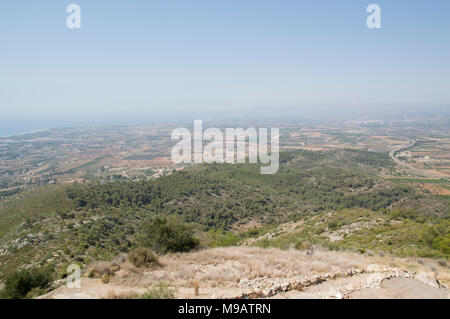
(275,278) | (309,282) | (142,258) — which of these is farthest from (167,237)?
(309,282)

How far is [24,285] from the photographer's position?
7.94 metres

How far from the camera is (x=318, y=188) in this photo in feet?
159

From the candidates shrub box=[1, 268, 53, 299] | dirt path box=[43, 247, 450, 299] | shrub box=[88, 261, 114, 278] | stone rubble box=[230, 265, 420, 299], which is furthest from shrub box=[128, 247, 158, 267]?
stone rubble box=[230, 265, 420, 299]

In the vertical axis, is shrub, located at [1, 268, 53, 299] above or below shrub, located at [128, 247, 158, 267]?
below

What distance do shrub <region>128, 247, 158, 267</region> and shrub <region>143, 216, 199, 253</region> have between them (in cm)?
217

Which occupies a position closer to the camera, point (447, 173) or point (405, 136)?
point (447, 173)

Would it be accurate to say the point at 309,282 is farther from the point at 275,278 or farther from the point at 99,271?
the point at 99,271

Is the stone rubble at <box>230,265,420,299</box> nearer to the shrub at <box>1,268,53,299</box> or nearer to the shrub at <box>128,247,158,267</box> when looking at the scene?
the shrub at <box>128,247,158,267</box>

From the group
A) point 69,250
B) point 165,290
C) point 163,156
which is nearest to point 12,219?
point 69,250

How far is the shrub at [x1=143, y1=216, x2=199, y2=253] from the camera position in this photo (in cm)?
1168

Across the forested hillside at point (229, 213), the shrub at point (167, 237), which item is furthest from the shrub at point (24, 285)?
the forested hillside at point (229, 213)
